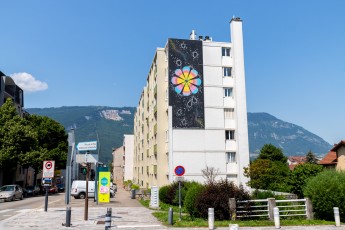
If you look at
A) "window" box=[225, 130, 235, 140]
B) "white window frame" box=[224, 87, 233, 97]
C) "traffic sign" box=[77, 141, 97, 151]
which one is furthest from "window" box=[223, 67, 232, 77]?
"traffic sign" box=[77, 141, 97, 151]

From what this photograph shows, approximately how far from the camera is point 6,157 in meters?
40.2

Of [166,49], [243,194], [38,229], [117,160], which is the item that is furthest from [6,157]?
[117,160]

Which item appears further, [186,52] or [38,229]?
[186,52]

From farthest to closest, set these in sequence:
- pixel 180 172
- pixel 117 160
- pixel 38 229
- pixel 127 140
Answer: pixel 117 160, pixel 127 140, pixel 180 172, pixel 38 229

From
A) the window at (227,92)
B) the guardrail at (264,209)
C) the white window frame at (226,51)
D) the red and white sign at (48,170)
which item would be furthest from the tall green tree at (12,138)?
the guardrail at (264,209)

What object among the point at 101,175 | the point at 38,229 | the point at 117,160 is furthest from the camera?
the point at 117,160

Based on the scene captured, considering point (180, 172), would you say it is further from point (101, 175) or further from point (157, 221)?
point (101, 175)

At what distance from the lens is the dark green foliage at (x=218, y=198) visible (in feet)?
56.1

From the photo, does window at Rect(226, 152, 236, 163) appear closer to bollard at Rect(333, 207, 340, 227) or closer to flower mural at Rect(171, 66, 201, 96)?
flower mural at Rect(171, 66, 201, 96)

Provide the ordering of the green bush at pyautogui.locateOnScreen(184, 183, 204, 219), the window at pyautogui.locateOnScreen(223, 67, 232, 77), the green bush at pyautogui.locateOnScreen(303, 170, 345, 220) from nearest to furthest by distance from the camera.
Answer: the green bush at pyautogui.locateOnScreen(303, 170, 345, 220), the green bush at pyautogui.locateOnScreen(184, 183, 204, 219), the window at pyautogui.locateOnScreen(223, 67, 232, 77)

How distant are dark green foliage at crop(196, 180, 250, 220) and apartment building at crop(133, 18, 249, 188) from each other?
20799mm

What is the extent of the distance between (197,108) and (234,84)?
19.8 ft

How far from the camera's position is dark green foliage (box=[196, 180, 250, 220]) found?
17094 mm

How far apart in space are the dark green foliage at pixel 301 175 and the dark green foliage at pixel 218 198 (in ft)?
22.6
